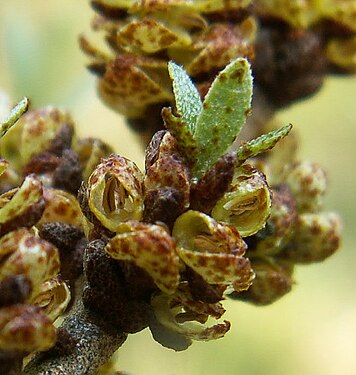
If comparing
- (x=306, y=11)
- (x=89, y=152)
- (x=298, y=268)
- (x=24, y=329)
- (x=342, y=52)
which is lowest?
(x=298, y=268)

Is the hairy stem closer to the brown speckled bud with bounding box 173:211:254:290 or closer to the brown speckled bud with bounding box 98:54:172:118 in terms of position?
the brown speckled bud with bounding box 173:211:254:290

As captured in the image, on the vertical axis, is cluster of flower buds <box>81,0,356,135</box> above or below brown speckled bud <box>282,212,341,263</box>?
above

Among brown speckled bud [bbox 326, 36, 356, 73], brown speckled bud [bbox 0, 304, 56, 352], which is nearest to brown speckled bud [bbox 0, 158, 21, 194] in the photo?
brown speckled bud [bbox 0, 304, 56, 352]

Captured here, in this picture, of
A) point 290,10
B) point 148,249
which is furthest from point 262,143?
point 290,10

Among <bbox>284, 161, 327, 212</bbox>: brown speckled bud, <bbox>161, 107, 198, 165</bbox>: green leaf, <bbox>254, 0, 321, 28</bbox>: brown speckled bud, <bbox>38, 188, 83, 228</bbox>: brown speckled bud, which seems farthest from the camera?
<bbox>254, 0, 321, 28</bbox>: brown speckled bud

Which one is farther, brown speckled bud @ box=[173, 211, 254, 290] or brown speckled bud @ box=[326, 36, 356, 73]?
brown speckled bud @ box=[326, 36, 356, 73]

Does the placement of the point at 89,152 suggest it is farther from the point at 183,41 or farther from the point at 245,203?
the point at 245,203
